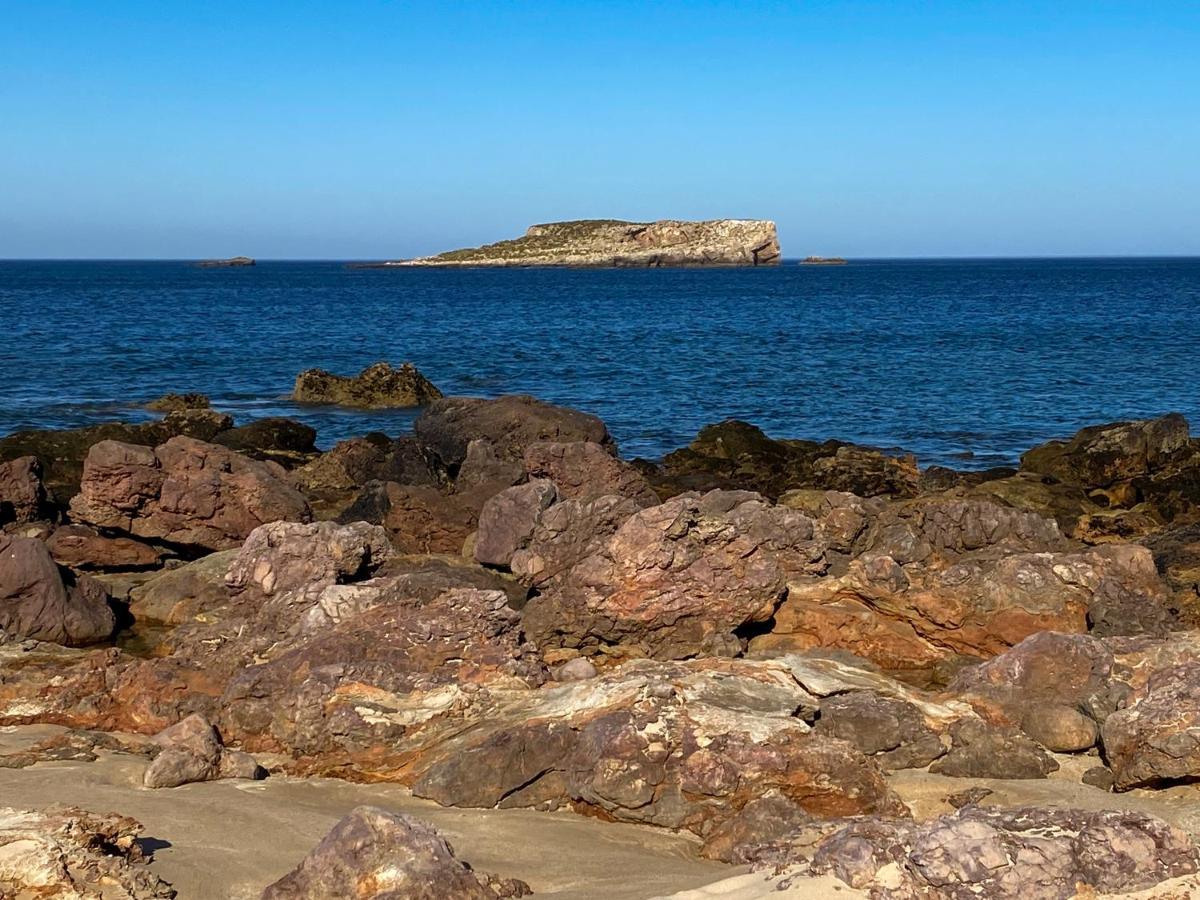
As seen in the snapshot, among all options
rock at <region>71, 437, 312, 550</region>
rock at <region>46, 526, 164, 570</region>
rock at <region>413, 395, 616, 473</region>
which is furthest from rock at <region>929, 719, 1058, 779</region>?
rock at <region>413, 395, 616, 473</region>

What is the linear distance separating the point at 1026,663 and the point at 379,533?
23.1 feet

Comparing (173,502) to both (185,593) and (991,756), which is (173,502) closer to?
(185,593)

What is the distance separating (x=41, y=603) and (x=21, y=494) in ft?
17.4

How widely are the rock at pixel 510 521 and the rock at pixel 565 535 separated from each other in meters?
0.36

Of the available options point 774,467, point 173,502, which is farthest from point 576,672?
point 774,467

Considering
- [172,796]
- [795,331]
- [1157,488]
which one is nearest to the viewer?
[172,796]

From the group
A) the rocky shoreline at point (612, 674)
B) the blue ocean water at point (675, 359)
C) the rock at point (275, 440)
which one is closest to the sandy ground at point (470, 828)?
the rocky shoreline at point (612, 674)

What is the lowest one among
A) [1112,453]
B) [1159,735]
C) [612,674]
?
[1112,453]

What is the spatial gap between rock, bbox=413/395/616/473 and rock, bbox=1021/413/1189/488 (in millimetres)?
8864

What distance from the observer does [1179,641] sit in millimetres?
11031

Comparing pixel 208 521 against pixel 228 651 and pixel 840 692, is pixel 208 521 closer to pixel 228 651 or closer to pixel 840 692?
pixel 228 651

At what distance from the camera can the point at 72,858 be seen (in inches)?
253

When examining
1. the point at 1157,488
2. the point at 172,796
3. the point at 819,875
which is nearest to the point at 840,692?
the point at 819,875

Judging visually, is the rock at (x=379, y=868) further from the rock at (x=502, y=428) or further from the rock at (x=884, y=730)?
the rock at (x=502, y=428)
